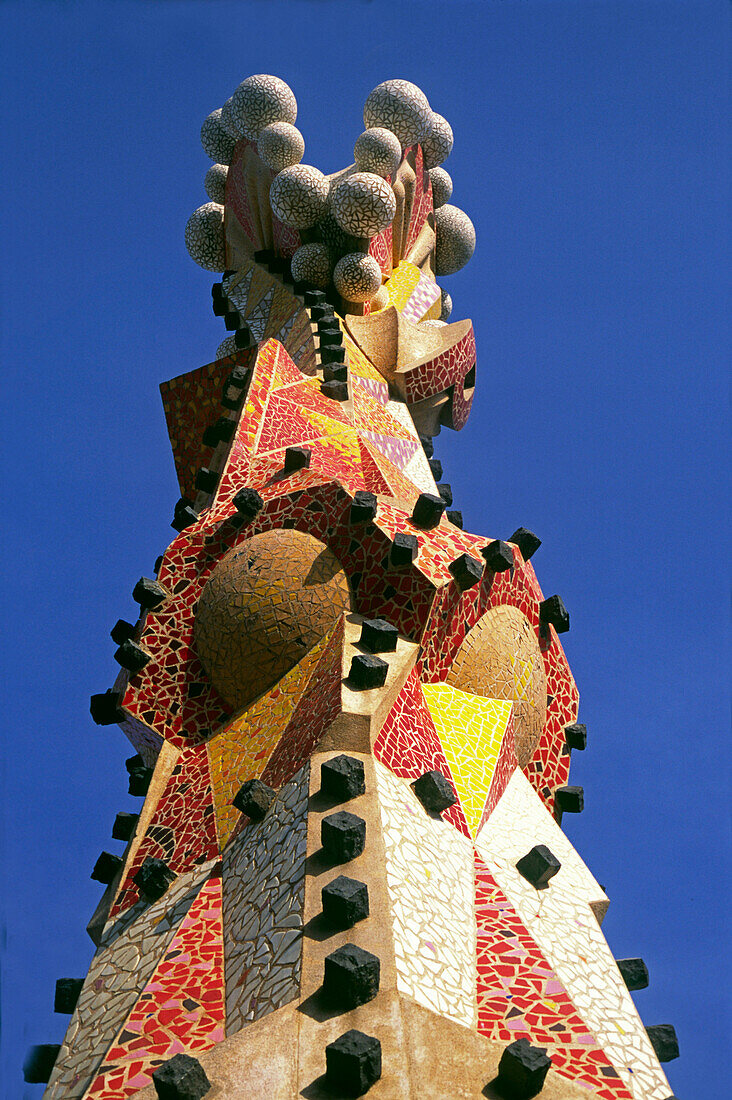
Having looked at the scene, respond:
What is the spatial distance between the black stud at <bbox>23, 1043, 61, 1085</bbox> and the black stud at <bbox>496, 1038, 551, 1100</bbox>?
241 cm

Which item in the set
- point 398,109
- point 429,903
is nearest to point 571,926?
point 429,903

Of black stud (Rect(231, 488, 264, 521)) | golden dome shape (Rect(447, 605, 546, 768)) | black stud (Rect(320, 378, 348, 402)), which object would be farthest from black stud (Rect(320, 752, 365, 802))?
black stud (Rect(320, 378, 348, 402))

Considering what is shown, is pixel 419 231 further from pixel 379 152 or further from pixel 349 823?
pixel 349 823

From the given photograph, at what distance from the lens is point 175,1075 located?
3.69m

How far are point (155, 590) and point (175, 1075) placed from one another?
3.69 meters

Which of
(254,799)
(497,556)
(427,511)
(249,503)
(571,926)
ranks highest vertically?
(249,503)

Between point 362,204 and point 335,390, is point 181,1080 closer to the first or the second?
point 335,390

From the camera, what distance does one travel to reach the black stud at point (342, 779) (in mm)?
4973

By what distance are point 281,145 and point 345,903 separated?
8.92 metres

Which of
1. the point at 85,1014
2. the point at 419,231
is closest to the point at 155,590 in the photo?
the point at 85,1014

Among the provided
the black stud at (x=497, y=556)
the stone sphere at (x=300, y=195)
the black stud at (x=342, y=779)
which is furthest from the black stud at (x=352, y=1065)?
the stone sphere at (x=300, y=195)

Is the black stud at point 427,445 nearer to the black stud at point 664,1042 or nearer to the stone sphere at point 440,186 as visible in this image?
the stone sphere at point 440,186

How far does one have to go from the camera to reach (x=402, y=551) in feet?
21.0

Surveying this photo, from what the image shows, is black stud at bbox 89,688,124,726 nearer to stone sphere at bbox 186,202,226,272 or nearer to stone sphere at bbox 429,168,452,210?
stone sphere at bbox 186,202,226,272
